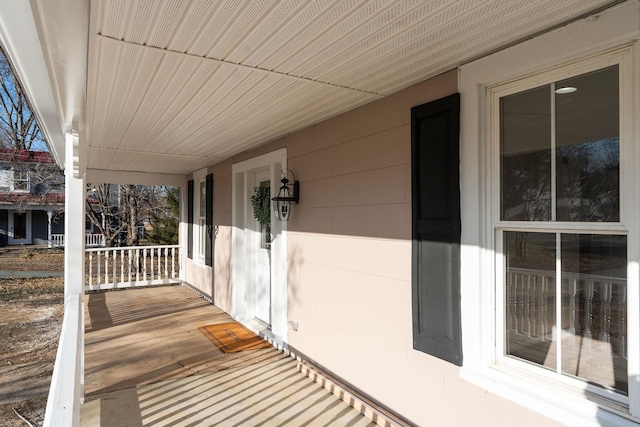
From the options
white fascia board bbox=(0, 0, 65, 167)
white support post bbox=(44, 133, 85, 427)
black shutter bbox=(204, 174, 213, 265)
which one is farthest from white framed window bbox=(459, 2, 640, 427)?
black shutter bbox=(204, 174, 213, 265)

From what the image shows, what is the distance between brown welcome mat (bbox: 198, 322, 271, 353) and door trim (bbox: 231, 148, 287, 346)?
Result: 107mm

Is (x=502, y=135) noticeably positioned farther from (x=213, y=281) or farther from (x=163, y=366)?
(x=213, y=281)

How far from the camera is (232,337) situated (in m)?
4.55

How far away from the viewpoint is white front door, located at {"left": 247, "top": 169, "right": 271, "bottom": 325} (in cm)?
475

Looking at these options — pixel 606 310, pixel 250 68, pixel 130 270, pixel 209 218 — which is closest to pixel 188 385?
pixel 250 68

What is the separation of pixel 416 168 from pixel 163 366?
2942 mm

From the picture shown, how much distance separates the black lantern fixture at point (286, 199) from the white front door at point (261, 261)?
0.64 metres

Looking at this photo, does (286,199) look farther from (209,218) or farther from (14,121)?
(14,121)

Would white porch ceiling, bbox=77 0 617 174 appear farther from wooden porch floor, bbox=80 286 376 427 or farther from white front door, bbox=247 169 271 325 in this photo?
wooden porch floor, bbox=80 286 376 427

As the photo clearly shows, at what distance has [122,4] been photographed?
1.58m

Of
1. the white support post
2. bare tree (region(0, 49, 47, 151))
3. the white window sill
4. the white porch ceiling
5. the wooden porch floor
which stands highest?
bare tree (region(0, 49, 47, 151))

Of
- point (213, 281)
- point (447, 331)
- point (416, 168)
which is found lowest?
point (213, 281)

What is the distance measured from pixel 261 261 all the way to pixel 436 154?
3.08m

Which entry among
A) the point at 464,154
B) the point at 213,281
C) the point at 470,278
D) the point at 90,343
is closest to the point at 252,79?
the point at 464,154
